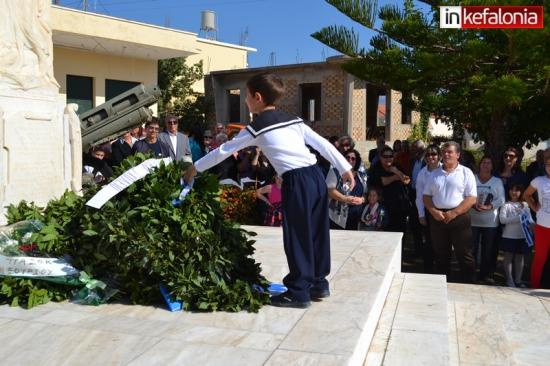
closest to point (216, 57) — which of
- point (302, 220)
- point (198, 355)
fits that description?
point (302, 220)

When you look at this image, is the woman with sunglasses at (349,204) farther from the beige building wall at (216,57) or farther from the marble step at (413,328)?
the beige building wall at (216,57)

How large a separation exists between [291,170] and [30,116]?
11.6ft

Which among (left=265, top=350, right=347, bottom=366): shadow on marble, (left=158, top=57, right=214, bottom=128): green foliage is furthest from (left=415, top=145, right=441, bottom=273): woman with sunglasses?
(left=158, top=57, right=214, bottom=128): green foliage

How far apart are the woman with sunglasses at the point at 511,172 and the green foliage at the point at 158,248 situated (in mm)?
4416

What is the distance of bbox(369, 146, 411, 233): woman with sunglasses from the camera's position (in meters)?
7.29

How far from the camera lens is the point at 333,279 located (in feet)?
14.3

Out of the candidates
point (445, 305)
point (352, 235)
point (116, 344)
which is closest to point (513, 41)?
point (352, 235)

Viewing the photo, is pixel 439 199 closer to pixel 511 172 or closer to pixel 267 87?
pixel 511 172

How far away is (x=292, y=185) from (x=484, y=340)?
183 centimetres

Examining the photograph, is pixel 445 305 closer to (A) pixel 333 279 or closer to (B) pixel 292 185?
(A) pixel 333 279

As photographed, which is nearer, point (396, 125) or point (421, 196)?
point (421, 196)

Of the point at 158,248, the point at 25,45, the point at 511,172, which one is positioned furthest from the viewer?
the point at 511,172

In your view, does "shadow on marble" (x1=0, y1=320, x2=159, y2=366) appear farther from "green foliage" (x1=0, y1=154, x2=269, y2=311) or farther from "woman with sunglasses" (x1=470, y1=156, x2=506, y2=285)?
"woman with sunglasses" (x1=470, y1=156, x2=506, y2=285)

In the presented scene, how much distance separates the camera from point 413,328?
371 cm
